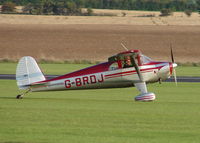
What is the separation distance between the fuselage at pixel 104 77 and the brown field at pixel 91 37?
89.2ft

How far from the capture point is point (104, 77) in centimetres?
2448

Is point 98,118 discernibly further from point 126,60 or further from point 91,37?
point 91,37

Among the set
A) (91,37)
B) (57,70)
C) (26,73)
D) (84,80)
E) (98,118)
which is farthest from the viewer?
(91,37)

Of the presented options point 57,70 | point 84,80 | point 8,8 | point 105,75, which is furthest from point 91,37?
point 84,80

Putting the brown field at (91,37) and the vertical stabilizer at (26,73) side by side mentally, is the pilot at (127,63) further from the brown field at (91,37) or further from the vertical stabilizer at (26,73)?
the brown field at (91,37)

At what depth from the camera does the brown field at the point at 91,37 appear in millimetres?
57188

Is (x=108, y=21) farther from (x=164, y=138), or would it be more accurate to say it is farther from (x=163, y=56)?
(x=164, y=138)

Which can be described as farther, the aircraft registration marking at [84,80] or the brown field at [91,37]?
the brown field at [91,37]

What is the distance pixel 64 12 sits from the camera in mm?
102188

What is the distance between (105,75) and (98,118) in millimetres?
6348

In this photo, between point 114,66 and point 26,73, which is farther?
point 114,66

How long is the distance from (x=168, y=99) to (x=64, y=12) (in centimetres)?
7925

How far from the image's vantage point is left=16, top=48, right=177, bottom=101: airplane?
2372cm

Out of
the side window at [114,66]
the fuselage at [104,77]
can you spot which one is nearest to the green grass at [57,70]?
the fuselage at [104,77]
